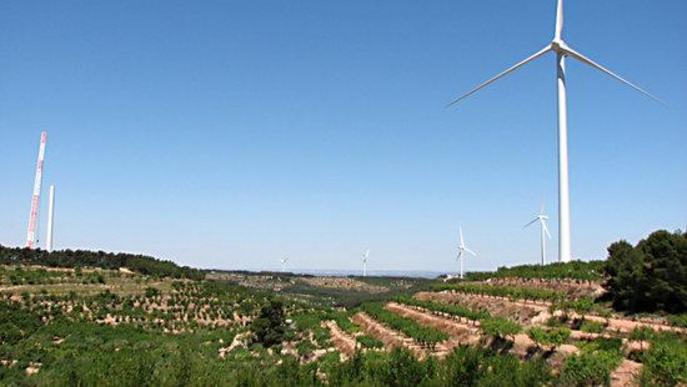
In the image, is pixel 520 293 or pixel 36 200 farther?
pixel 36 200

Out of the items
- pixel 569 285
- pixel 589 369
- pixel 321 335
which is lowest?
pixel 321 335

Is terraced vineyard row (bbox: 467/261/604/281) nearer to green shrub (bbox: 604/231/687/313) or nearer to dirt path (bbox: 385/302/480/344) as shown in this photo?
green shrub (bbox: 604/231/687/313)

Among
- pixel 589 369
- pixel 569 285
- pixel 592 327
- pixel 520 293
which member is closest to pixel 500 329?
pixel 592 327

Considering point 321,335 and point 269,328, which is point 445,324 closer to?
point 321,335

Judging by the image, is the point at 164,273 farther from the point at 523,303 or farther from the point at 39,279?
the point at 523,303

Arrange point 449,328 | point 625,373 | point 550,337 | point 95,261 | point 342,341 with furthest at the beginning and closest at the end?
point 95,261 → point 342,341 → point 449,328 → point 550,337 → point 625,373

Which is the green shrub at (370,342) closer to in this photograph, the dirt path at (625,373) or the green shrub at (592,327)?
the green shrub at (592,327)
